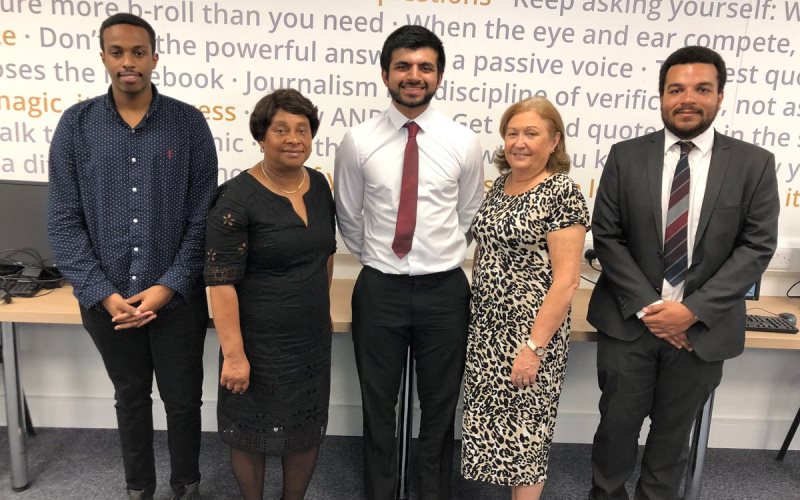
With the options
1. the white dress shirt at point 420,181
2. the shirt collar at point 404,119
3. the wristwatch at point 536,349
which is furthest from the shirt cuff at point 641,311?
the shirt collar at point 404,119

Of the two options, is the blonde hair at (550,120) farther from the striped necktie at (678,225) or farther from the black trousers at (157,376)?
the black trousers at (157,376)

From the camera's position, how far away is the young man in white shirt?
5.92ft

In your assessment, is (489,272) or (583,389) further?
(583,389)

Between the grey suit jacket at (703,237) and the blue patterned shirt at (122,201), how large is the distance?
1.32 metres

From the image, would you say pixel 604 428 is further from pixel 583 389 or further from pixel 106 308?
pixel 106 308

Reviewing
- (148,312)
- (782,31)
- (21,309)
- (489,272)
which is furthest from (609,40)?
(21,309)

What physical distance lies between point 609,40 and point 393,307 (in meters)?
1.45

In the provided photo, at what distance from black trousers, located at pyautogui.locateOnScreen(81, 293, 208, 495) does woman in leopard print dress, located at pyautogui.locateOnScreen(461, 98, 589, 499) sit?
0.92 metres

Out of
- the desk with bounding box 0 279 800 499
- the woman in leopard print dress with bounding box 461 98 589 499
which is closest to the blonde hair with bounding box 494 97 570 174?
the woman in leopard print dress with bounding box 461 98 589 499

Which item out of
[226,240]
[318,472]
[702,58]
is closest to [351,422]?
[318,472]

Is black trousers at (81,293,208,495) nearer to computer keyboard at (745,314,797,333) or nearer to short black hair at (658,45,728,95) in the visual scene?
short black hair at (658,45,728,95)

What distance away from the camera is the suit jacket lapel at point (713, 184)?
5.49ft

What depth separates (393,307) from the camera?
1.82 m

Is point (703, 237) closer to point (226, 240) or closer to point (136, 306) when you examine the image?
point (226, 240)
